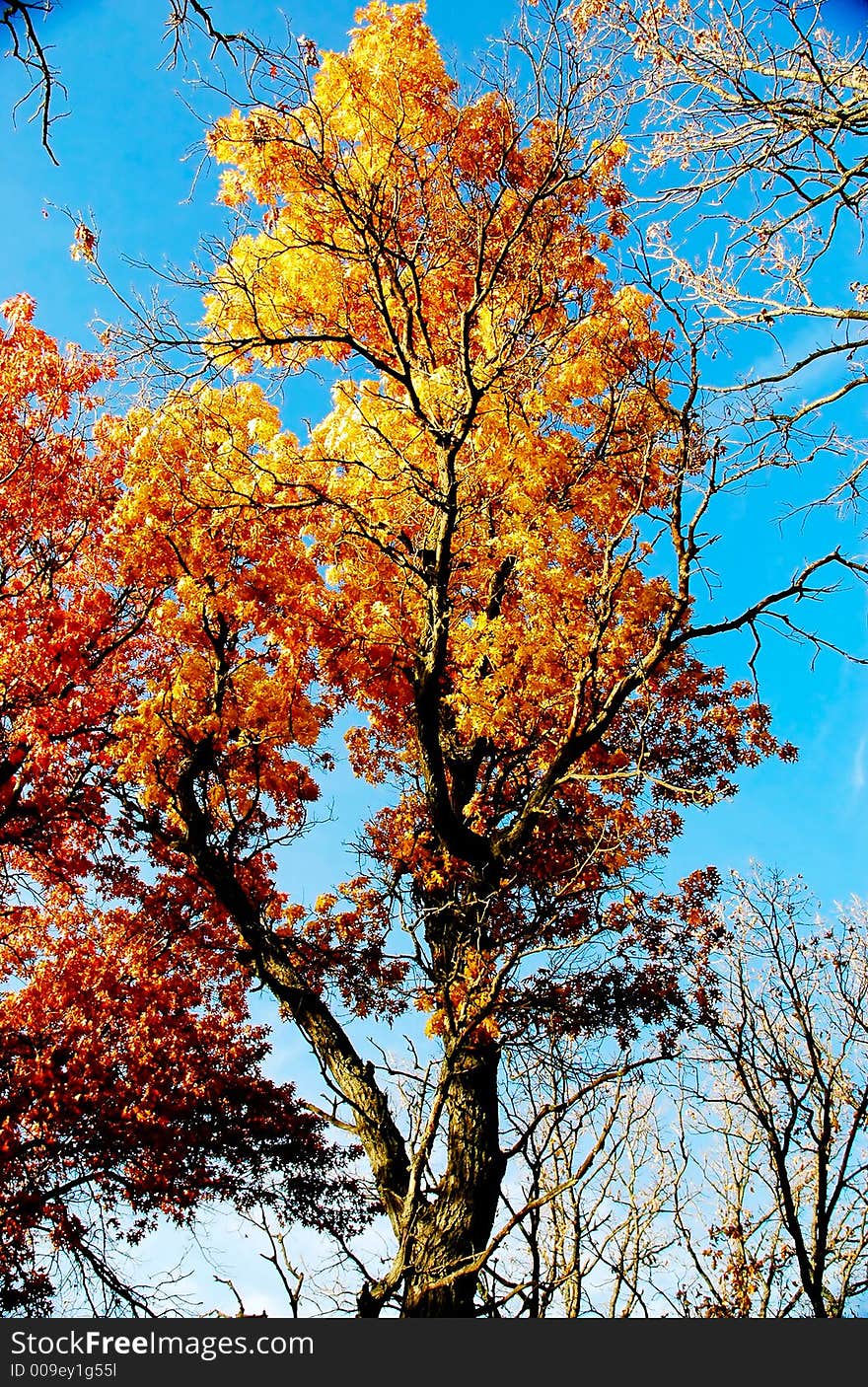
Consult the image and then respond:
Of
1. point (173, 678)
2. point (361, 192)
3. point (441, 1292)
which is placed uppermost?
point (361, 192)

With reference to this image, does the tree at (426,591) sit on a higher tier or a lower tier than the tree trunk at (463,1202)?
higher

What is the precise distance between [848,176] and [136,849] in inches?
374

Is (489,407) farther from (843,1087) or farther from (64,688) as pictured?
(843,1087)

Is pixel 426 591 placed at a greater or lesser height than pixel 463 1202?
greater

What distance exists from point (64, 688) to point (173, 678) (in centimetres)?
157

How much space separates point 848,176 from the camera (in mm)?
4336

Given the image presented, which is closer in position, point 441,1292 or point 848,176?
point 848,176

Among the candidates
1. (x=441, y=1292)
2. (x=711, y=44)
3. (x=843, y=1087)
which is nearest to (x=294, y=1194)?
(x=441, y=1292)

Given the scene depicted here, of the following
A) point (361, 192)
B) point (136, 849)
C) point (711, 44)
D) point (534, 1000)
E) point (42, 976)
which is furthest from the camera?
point (42, 976)

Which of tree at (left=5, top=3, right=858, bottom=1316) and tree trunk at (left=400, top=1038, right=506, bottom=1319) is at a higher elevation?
tree at (left=5, top=3, right=858, bottom=1316)

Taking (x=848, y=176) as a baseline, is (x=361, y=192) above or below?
above

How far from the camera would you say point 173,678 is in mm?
9422

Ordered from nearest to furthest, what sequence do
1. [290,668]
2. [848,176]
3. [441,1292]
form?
[848,176]
[441,1292]
[290,668]

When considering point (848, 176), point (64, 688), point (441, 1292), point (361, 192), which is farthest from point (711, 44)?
point (64, 688)
